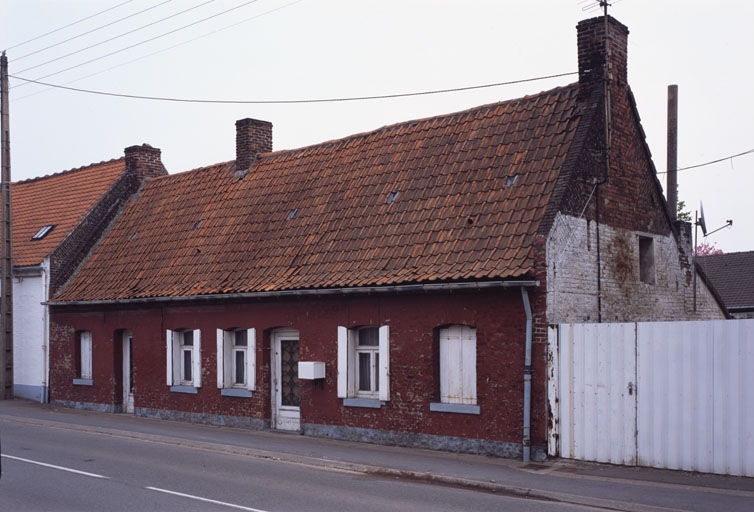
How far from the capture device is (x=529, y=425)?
14.2 meters

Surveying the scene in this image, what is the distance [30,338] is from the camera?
1048 inches

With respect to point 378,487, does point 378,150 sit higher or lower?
higher

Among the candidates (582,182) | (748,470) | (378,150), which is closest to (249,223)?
(378,150)

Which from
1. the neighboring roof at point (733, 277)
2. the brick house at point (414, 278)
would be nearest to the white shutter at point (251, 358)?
the brick house at point (414, 278)

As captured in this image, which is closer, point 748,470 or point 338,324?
point 748,470

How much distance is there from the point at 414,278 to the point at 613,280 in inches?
162

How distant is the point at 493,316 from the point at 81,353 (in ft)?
49.6

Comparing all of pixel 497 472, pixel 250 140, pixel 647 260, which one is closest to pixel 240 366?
pixel 250 140

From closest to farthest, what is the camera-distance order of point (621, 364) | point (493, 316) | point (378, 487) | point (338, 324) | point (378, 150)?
point (378, 487) → point (621, 364) → point (493, 316) → point (338, 324) → point (378, 150)

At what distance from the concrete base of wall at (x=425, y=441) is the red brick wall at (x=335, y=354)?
0.11 m

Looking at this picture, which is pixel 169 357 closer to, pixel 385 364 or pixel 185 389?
pixel 185 389

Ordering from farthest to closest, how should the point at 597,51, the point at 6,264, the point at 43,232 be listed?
the point at 43,232, the point at 6,264, the point at 597,51

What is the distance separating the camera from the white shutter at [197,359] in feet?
68.3

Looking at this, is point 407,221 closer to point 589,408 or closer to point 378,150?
point 378,150
